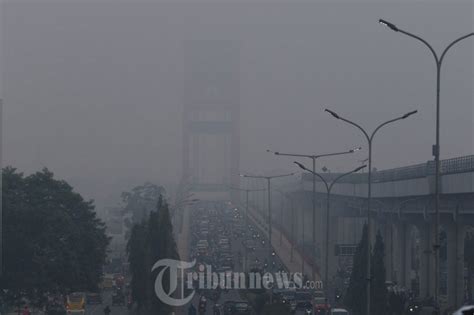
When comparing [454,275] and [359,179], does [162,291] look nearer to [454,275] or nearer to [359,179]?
[454,275]

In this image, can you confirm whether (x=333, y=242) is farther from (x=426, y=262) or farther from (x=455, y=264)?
(x=455, y=264)

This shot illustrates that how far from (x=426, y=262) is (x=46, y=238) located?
18542 millimetres

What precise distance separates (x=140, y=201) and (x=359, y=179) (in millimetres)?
43447

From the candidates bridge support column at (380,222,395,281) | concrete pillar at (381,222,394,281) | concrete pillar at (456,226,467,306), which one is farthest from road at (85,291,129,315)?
concrete pillar at (381,222,394,281)

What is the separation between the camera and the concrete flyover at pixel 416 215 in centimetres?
4409

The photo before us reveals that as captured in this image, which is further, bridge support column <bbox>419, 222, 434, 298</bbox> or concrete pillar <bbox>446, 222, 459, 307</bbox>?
bridge support column <bbox>419, 222, 434, 298</bbox>

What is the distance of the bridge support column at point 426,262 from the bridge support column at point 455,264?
3.11 feet

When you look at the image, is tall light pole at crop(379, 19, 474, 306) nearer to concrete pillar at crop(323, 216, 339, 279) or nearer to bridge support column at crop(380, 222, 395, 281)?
bridge support column at crop(380, 222, 395, 281)

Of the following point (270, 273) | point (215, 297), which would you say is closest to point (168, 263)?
point (215, 297)

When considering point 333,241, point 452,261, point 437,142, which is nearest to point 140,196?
point 333,241

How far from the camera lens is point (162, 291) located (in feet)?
130

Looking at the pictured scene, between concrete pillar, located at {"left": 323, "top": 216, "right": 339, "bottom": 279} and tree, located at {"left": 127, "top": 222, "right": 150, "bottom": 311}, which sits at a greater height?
concrete pillar, located at {"left": 323, "top": 216, "right": 339, "bottom": 279}

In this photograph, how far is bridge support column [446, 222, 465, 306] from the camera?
4709 centimetres

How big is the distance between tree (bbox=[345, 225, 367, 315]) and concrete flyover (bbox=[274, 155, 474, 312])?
11.9ft
